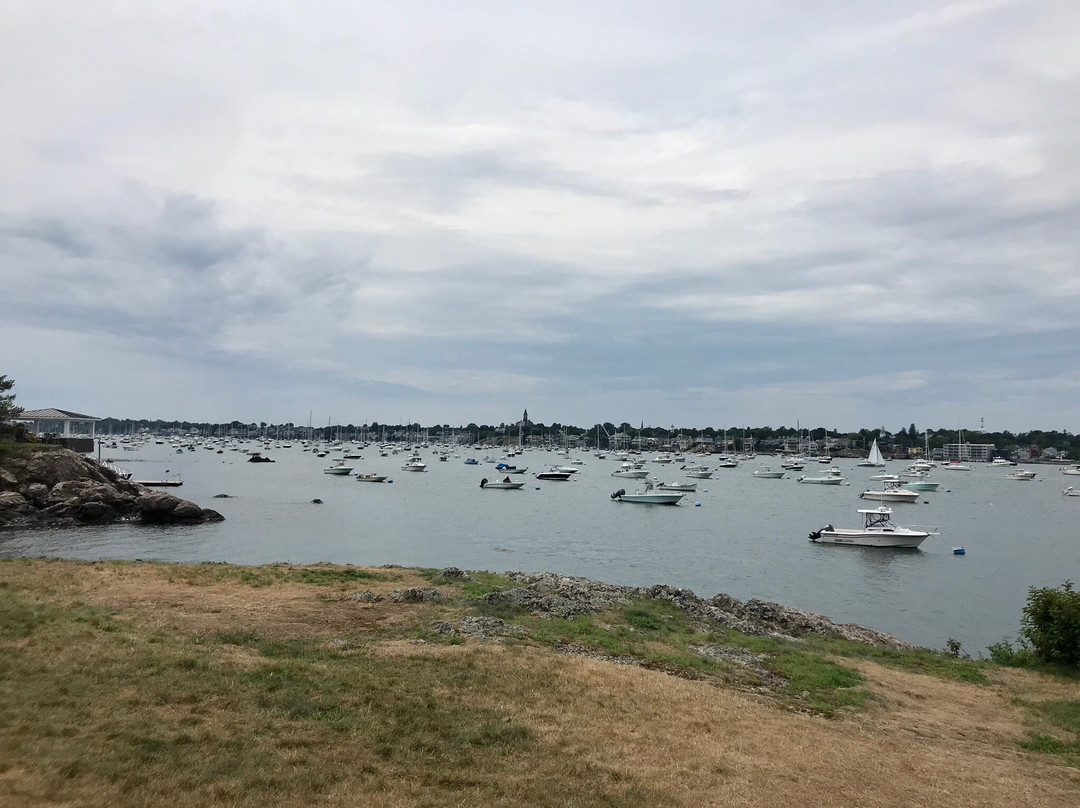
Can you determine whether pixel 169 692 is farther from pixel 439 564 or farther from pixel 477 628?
pixel 439 564

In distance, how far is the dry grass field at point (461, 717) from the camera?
27.0ft

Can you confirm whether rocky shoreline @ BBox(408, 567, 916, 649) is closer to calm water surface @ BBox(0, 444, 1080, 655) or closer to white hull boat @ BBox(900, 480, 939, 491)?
calm water surface @ BBox(0, 444, 1080, 655)

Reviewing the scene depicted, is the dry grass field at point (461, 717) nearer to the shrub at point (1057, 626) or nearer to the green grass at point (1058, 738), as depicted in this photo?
the green grass at point (1058, 738)

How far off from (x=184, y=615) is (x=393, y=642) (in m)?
4.87

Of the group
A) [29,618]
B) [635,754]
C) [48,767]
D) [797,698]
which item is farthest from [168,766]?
[797,698]

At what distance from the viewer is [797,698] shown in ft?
49.3

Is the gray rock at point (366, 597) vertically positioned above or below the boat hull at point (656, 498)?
above

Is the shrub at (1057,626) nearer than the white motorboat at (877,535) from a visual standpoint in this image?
Yes

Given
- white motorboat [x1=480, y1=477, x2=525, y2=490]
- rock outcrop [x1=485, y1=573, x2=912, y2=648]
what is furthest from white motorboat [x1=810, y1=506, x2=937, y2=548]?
white motorboat [x1=480, y1=477, x2=525, y2=490]

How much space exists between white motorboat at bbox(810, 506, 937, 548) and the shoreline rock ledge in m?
48.0

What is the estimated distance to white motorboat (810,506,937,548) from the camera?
56.2m

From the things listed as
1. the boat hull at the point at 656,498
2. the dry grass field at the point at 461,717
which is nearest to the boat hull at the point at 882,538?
the boat hull at the point at 656,498

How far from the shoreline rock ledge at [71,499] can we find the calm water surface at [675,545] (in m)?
3.37

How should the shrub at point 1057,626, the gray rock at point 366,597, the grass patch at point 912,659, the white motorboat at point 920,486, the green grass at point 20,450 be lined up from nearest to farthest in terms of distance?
the grass patch at point 912,659, the shrub at point 1057,626, the gray rock at point 366,597, the green grass at point 20,450, the white motorboat at point 920,486
